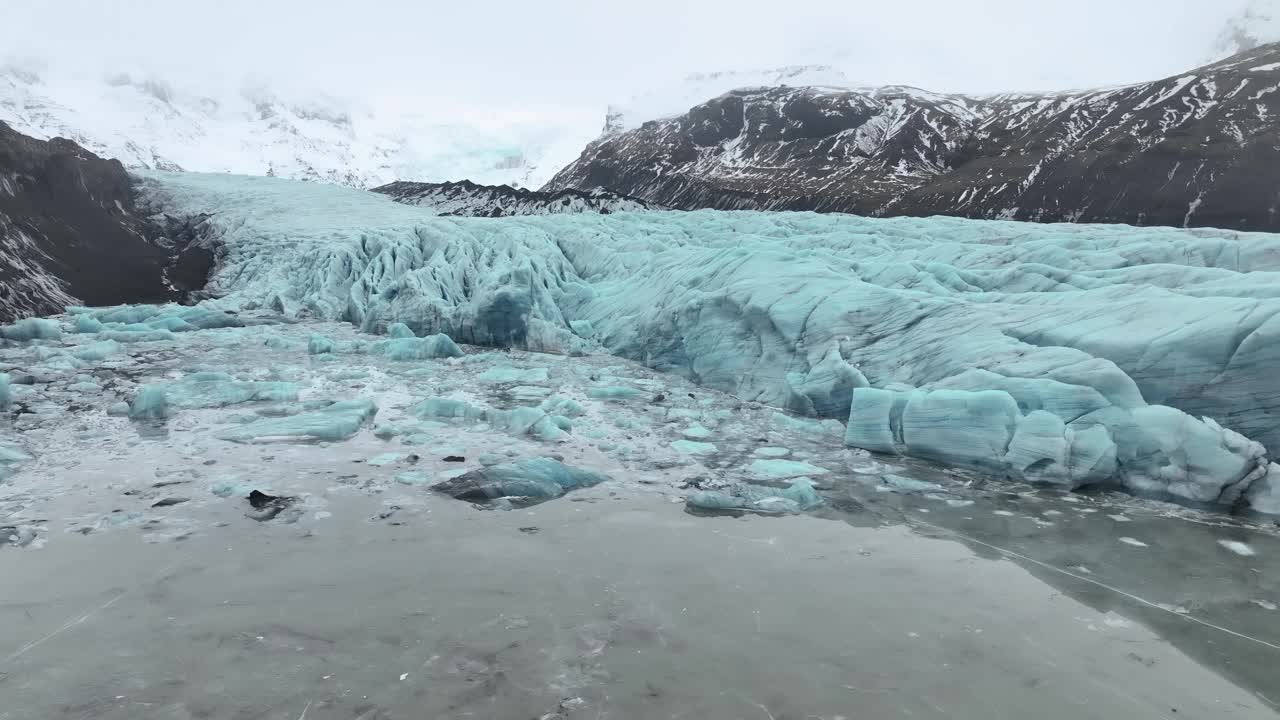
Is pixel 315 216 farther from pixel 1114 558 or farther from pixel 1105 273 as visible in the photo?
pixel 1114 558

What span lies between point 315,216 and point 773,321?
22.5 metres

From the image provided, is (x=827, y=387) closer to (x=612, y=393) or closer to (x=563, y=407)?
(x=612, y=393)

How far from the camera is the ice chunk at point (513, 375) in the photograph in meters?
10.1

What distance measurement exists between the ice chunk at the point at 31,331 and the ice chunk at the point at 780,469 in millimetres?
13309

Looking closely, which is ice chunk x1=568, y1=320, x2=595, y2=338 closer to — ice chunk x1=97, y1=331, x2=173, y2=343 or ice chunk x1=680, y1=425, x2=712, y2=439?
ice chunk x1=680, y1=425, x2=712, y2=439

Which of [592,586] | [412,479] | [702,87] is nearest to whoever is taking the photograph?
[592,586]

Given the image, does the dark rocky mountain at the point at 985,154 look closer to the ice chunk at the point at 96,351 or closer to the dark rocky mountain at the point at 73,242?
the dark rocky mountain at the point at 73,242

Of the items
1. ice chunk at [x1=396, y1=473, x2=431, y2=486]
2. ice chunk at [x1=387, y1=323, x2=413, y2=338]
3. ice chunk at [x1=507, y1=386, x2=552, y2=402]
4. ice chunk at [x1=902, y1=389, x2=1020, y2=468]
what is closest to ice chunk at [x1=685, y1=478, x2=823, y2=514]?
ice chunk at [x1=902, y1=389, x2=1020, y2=468]

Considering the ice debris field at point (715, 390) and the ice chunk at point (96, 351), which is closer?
the ice debris field at point (715, 390)

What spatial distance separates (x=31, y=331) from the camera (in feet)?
41.5

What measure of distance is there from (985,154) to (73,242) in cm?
7170

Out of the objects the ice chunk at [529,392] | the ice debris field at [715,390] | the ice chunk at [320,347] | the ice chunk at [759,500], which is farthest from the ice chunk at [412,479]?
the ice chunk at [320,347]

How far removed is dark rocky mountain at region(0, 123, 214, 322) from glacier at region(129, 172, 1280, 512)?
A: 3126mm

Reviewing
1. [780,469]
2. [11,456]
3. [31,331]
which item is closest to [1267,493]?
[780,469]
